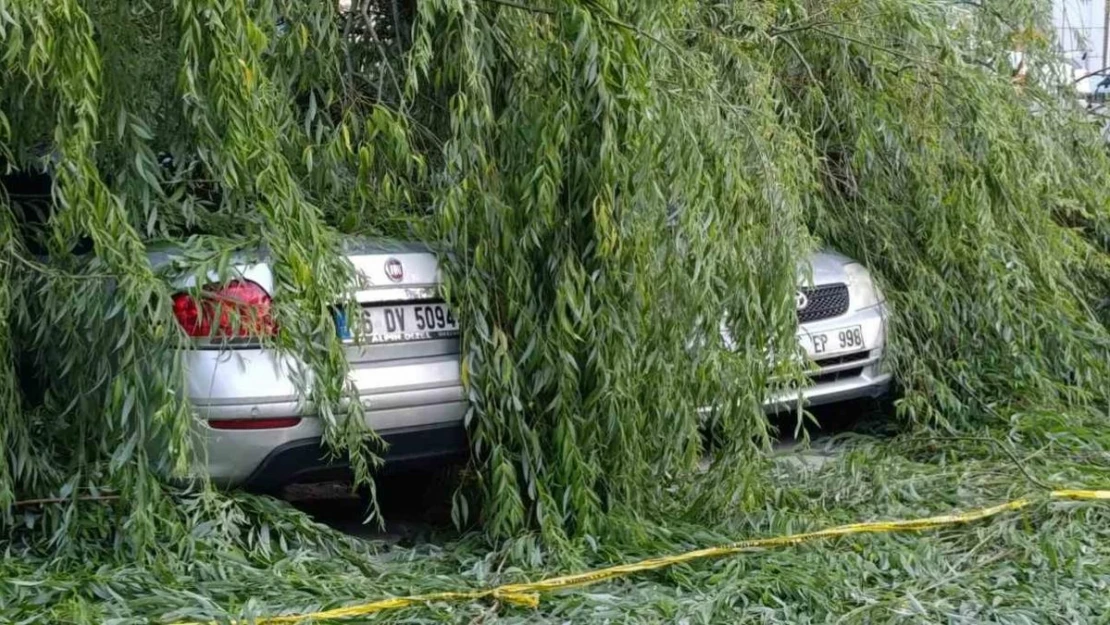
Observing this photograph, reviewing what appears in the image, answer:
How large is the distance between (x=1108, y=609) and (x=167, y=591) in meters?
3.10

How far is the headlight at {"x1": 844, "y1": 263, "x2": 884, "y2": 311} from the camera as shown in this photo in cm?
686

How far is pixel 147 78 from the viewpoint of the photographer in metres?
4.36

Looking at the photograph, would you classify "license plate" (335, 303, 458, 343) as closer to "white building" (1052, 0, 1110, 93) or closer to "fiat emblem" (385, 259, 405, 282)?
"fiat emblem" (385, 259, 405, 282)

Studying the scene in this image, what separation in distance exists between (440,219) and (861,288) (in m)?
3.06

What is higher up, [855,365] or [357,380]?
[357,380]

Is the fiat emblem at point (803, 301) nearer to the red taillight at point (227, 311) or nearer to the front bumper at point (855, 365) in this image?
the front bumper at point (855, 365)

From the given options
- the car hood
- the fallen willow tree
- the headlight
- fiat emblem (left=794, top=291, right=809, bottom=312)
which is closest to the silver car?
the fallen willow tree

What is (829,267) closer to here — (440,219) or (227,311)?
(440,219)

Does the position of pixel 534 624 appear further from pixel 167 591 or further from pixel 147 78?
pixel 147 78

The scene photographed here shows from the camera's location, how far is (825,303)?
266 inches

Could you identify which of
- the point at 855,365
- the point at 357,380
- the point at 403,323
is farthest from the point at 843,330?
the point at 357,380

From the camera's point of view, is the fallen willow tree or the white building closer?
the fallen willow tree

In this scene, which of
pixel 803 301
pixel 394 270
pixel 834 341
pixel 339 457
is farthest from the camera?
pixel 834 341

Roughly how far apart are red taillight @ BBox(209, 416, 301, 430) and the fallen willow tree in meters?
0.17
